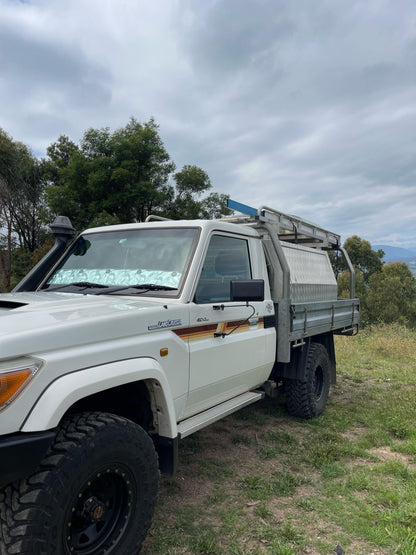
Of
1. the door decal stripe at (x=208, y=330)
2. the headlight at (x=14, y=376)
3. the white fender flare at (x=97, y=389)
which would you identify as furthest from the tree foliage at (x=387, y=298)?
the headlight at (x=14, y=376)

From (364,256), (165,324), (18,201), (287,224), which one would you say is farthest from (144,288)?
(364,256)

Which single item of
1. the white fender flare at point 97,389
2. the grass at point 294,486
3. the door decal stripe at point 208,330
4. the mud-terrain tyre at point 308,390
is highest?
the door decal stripe at point 208,330

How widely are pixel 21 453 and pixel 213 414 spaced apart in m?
1.65

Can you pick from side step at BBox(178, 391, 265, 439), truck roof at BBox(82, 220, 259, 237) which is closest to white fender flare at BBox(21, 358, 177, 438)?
side step at BBox(178, 391, 265, 439)

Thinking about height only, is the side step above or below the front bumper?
below

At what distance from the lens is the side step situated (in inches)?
111

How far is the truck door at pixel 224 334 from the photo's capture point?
2.88 metres

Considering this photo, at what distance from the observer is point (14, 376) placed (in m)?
1.75

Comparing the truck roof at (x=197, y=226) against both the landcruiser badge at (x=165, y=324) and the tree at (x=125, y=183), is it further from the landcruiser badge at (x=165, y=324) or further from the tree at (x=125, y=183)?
the tree at (x=125, y=183)

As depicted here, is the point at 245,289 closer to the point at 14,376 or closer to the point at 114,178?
the point at 14,376

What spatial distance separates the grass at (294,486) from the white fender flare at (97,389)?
0.88 m

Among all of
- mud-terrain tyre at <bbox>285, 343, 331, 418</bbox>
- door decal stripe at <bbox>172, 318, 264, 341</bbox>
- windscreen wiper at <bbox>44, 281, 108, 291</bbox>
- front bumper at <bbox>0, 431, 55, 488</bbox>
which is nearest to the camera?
front bumper at <bbox>0, 431, 55, 488</bbox>

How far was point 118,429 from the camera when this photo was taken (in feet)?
6.85

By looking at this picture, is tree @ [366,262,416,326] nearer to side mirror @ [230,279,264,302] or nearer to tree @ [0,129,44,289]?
tree @ [0,129,44,289]
